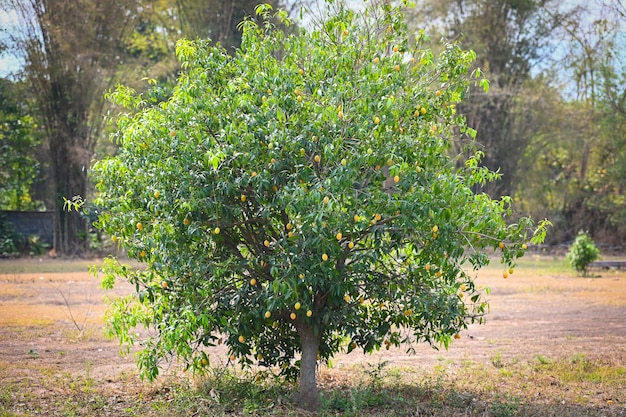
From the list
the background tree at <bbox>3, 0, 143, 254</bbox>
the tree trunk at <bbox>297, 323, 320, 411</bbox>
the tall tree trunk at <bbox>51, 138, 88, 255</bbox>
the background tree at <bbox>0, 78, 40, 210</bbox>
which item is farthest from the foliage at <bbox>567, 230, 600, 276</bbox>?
the background tree at <bbox>0, 78, 40, 210</bbox>

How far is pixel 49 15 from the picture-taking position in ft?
53.9

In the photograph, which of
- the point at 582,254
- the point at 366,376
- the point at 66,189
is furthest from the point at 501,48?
the point at 366,376

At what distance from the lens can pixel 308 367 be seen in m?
4.63

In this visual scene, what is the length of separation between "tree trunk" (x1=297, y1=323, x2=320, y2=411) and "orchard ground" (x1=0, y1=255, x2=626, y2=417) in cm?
11

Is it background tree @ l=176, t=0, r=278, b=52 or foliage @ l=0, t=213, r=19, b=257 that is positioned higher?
background tree @ l=176, t=0, r=278, b=52

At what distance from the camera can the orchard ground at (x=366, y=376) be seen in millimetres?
4633

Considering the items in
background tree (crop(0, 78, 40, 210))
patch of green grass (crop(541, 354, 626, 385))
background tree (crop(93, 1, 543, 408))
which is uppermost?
background tree (crop(0, 78, 40, 210))

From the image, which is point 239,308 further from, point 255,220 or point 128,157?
point 128,157

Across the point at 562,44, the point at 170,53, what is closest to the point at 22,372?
the point at 170,53

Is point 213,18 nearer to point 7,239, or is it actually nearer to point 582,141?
point 7,239

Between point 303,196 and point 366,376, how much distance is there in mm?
2363

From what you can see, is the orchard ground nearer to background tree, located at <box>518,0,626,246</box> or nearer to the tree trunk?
the tree trunk

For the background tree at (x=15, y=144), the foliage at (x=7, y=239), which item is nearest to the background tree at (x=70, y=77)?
the background tree at (x=15, y=144)

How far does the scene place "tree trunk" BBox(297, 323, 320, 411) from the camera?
4.62 meters
